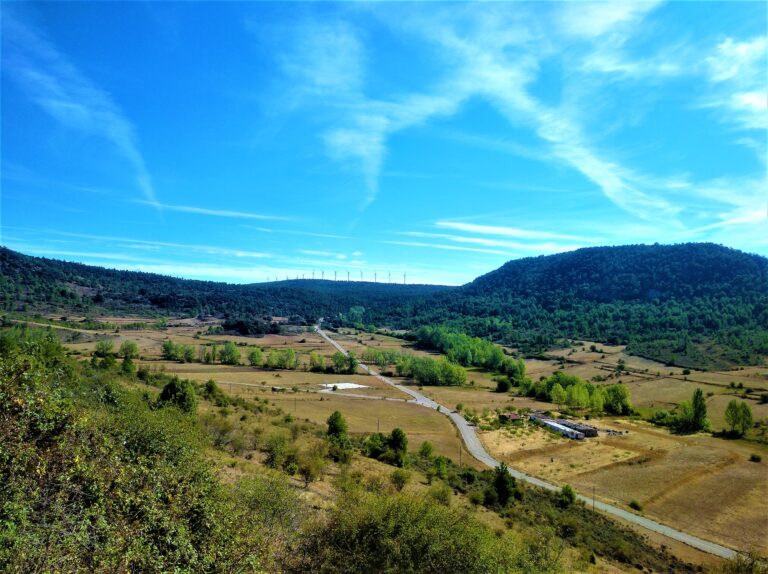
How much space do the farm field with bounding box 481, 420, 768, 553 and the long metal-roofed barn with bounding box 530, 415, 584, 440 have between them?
2937 millimetres

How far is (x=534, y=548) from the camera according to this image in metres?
23.6

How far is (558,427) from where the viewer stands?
8194 centimetres

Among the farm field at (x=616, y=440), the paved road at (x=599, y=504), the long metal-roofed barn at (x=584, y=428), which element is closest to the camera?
the paved road at (x=599, y=504)

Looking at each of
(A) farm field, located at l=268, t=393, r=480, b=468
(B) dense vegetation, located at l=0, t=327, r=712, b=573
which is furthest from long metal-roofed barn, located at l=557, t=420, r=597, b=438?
(B) dense vegetation, located at l=0, t=327, r=712, b=573

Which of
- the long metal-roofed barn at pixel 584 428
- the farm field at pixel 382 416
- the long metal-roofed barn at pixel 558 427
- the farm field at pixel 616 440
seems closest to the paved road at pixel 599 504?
the farm field at pixel 616 440

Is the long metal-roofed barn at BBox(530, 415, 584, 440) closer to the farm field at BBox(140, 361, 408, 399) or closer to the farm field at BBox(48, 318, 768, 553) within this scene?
the farm field at BBox(48, 318, 768, 553)

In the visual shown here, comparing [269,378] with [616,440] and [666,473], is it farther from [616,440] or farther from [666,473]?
[666,473]

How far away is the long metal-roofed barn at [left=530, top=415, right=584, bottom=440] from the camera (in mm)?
77812

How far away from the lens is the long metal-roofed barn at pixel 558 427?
255 ft

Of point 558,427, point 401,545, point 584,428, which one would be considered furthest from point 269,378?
point 401,545

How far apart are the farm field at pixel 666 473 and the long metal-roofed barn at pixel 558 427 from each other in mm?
2937

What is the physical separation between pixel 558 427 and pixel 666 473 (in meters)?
23.4

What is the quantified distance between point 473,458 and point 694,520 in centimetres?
2640

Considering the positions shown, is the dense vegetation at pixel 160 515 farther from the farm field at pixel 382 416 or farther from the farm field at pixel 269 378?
the farm field at pixel 269 378
